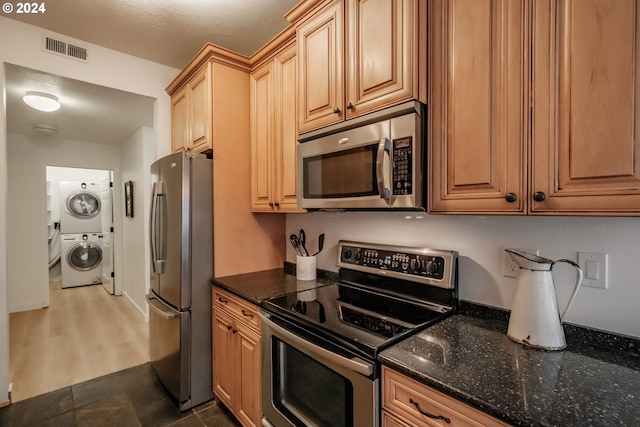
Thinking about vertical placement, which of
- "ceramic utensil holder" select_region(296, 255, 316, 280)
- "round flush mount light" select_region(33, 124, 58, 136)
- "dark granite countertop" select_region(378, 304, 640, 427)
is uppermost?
"round flush mount light" select_region(33, 124, 58, 136)

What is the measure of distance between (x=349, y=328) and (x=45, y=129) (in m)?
4.65

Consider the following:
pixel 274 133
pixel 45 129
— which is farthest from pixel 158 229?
pixel 45 129

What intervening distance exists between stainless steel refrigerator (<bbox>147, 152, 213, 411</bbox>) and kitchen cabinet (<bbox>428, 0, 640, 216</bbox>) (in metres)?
1.48

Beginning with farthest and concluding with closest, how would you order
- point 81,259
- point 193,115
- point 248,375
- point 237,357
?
point 81,259, point 193,115, point 237,357, point 248,375

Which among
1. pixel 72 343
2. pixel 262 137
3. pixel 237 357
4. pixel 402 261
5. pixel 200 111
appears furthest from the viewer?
pixel 72 343

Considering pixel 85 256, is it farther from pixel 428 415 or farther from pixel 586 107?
pixel 586 107

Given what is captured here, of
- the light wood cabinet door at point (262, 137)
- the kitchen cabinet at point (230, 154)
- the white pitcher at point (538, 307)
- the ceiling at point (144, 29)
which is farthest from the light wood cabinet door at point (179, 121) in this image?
the white pitcher at point (538, 307)

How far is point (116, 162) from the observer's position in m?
4.90

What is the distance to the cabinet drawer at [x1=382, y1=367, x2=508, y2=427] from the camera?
2.61ft

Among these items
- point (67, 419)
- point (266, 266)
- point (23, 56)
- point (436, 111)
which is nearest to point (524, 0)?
point (436, 111)

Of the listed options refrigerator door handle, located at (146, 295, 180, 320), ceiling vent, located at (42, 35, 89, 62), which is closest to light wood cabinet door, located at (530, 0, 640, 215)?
refrigerator door handle, located at (146, 295, 180, 320)

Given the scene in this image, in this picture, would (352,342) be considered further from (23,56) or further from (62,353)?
(62,353)

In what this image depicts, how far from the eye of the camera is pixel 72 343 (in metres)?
3.04

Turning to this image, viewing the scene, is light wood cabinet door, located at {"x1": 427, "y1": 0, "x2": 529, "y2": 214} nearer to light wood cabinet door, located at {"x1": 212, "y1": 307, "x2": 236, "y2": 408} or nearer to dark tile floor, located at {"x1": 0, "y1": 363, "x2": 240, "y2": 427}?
light wood cabinet door, located at {"x1": 212, "y1": 307, "x2": 236, "y2": 408}
